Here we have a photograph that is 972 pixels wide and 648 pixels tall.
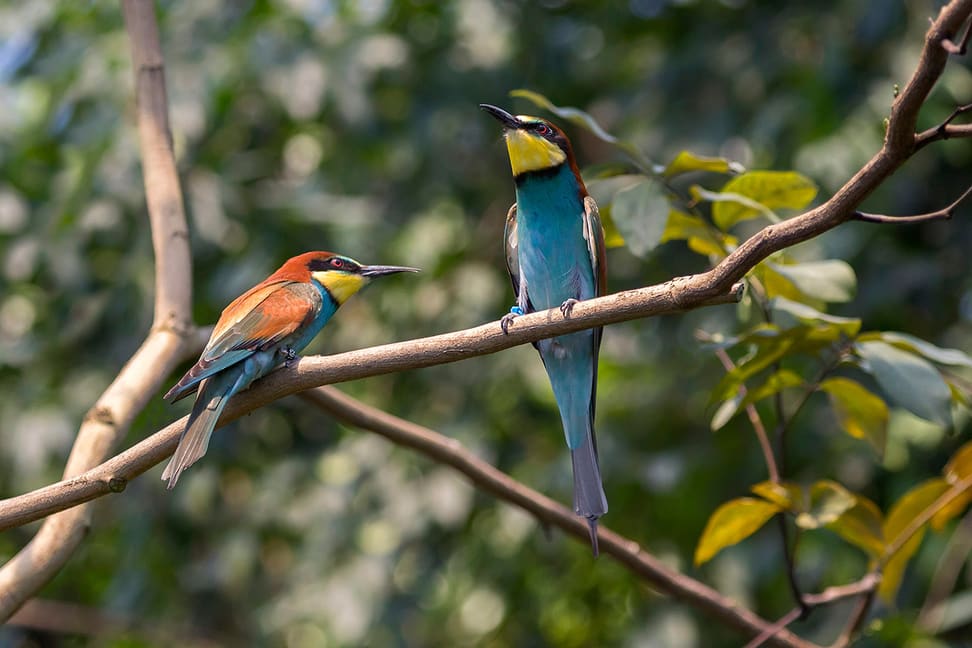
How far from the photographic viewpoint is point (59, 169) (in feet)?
13.0

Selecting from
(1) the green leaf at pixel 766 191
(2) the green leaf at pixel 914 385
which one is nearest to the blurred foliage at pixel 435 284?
(1) the green leaf at pixel 766 191

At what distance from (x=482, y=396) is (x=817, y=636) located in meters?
1.31

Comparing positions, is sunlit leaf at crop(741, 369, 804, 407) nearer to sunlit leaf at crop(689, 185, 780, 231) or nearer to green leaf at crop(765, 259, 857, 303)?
green leaf at crop(765, 259, 857, 303)

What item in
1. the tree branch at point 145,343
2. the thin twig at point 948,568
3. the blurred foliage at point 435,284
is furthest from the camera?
the blurred foliage at point 435,284

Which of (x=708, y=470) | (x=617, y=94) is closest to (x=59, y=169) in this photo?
(x=617, y=94)

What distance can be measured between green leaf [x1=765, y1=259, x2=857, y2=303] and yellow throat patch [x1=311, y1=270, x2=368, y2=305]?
3.10 ft

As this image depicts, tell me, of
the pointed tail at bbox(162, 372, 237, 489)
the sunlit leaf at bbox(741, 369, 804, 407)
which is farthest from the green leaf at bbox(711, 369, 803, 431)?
the pointed tail at bbox(162, 372, 237, 489)

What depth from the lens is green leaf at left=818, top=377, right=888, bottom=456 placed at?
197 centimetres

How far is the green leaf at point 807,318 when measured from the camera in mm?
1815

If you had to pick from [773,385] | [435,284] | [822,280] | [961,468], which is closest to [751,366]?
[773,385]

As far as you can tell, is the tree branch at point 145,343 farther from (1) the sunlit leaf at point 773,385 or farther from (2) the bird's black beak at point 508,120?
(1) the sunlit leaf at point 773,385

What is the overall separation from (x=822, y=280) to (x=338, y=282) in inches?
40.6

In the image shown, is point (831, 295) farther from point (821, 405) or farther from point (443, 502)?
point (443, 502)

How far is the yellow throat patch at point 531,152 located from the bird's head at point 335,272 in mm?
410
